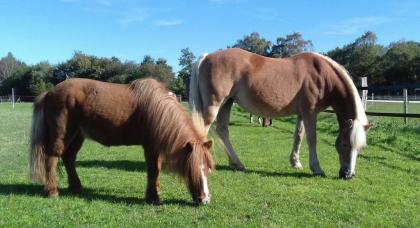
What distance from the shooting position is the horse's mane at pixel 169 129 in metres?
5.45

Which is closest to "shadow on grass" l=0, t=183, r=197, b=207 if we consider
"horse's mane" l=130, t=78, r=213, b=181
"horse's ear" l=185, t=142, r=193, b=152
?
"horse's mane" l=130, t=78, r=213, b=181

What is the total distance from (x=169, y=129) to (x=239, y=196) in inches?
52.6

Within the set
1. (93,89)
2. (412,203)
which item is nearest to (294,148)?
(412,203)

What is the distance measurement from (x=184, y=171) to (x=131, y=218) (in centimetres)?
88

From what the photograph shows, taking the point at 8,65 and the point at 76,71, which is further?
the point at 8,65

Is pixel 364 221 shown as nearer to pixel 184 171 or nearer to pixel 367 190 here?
pixel 367 190

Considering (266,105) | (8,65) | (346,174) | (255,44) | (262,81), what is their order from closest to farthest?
1. (346,174)
2. (262,81)
3. (266,105)
4. (255,44)
5. (8,65)

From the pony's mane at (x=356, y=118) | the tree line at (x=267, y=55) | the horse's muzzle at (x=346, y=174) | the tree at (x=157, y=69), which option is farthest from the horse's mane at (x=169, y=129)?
the tree line at (x=267, y=55)

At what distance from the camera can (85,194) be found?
243 inches

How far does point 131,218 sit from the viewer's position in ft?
16.2

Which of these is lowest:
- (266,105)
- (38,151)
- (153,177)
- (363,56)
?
(153,177)

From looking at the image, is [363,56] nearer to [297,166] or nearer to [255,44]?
[255,44]

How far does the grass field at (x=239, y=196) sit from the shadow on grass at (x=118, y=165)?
0.7 inches

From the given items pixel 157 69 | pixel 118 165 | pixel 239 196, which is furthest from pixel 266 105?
pixel 157 69
